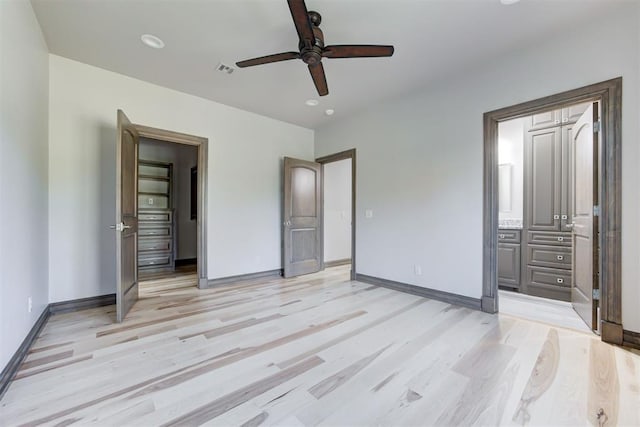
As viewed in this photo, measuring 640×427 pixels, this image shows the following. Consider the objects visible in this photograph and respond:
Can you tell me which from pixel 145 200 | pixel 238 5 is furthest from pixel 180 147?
pixel 238 5

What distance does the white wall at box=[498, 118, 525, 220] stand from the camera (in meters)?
4.37

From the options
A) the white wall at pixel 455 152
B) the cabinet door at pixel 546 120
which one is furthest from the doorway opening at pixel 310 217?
the cabinet door at pixel 546 120

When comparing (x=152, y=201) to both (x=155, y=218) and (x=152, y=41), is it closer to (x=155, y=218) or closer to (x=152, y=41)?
(x=155, y=218)

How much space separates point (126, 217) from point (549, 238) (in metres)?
4.99

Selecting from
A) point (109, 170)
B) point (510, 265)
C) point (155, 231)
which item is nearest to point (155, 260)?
point (155, 231)

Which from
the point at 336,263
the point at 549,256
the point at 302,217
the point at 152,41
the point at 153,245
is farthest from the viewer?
the point at 336,263

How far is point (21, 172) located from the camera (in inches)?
76.6

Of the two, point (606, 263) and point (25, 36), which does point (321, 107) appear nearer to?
point (25, 36)

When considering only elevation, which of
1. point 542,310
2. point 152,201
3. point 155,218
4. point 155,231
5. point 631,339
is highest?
point 152,201

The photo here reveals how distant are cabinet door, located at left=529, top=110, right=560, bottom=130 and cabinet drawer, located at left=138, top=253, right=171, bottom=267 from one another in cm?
614

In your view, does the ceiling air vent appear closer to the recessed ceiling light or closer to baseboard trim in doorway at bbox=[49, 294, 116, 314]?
the recessed ceiling light

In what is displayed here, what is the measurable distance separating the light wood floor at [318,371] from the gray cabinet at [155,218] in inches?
86.9

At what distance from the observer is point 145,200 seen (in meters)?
5.03

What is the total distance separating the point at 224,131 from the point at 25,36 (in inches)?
84.6
